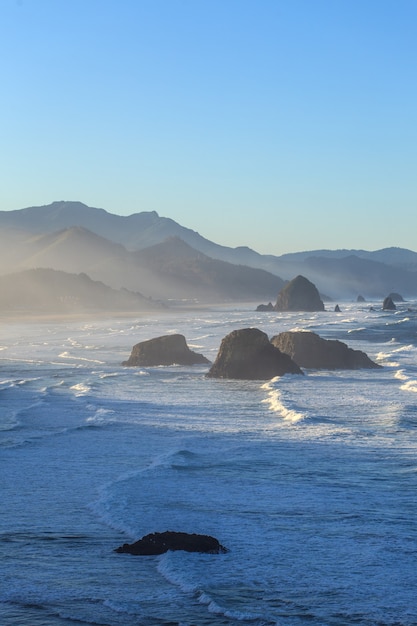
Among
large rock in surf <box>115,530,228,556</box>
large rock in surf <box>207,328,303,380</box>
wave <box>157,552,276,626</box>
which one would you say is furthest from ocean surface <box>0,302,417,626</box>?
large rock in surf <box>207,328,303,380</box>

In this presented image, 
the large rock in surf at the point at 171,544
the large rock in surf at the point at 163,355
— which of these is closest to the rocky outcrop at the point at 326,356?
the large rock in surf at the point at 163,355

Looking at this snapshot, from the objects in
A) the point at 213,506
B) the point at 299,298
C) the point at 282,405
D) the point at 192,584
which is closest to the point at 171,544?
the point at 192,584

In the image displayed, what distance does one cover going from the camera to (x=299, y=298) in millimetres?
180000

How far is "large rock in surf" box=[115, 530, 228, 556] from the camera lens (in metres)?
13.4

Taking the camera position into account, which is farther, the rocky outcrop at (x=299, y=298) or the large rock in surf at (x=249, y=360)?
the rocky outcrop at (x=299, y=298)

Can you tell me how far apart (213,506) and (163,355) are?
3150cm

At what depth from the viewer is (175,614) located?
11.0 m

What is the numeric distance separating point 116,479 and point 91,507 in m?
2.46

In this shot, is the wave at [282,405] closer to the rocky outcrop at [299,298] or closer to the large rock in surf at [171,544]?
the large rock in surf at [171,544]

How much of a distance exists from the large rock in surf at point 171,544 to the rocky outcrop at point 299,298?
162 meters

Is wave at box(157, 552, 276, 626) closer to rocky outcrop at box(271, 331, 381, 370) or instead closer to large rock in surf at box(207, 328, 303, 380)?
large rock in surf at box(207, 328, 303, 380)

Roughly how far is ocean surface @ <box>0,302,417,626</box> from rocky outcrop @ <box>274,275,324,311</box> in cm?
14385

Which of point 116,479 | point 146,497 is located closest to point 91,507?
point 146,497

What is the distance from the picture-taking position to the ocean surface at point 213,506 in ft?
37.4
